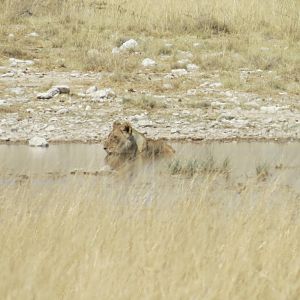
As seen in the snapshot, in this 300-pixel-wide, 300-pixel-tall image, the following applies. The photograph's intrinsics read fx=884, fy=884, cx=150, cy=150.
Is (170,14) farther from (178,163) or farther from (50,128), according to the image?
(178,163)

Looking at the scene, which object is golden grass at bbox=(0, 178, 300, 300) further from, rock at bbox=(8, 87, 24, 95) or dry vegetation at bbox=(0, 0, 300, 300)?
rock at bbox=(8, 87, 24, 95)

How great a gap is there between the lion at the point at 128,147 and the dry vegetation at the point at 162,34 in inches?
176

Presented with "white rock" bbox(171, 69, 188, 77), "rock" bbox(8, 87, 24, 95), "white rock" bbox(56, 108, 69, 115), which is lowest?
"rock" bbox(8, 87, 24, 95)

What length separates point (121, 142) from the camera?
10.7 meters

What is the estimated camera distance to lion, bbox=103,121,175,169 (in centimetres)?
1059

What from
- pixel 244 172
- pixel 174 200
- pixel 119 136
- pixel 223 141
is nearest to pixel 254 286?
pixel 174 200

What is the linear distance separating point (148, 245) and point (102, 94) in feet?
29.6

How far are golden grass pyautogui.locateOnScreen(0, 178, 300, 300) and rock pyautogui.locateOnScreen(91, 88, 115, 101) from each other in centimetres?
707

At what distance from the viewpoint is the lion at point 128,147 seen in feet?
34.8

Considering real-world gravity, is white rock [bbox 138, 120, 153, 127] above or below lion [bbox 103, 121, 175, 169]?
below

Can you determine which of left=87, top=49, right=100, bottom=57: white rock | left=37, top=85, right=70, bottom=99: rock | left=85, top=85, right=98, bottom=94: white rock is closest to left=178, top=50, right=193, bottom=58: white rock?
left=87, top=49, right=100, bottom=57: white rock

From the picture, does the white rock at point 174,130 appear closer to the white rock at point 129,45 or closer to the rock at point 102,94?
the rock at point 102,94

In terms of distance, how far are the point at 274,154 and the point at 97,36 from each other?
852 centimetres

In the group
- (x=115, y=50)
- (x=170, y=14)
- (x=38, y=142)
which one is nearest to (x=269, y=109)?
(x=38, y=142)
